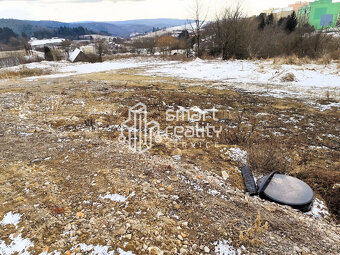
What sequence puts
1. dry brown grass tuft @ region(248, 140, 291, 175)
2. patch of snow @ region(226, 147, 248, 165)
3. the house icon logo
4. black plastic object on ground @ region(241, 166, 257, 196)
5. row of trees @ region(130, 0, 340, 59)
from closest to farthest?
1. black plastic object on ground @ region(241, 166, 257, 196)
2. dry brown grass tuft @ region(248, 140, 291, 175)
3. patch of snow @ region(226, 147, 248, 165)
4. the house icon logo
5. row of trees @ region(130, 0, 340, 59)

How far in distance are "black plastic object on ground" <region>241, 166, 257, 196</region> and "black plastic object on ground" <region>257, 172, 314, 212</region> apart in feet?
0.27

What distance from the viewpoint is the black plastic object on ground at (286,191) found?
8.14 ft

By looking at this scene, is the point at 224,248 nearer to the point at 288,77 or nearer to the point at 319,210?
the point at 319,210

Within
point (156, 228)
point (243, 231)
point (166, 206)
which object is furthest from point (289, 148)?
point (156, 228)

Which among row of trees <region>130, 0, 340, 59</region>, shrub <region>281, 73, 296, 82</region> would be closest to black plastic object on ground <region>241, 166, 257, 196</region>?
shrub <region>281, 73, 296, 82</region>

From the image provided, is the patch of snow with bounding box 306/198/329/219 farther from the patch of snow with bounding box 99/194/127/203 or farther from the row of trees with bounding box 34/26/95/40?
the row of trees with bounding box 34/26/95/40

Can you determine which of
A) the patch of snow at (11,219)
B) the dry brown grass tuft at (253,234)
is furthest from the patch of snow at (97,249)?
the dry brown grass tuft at (253,234)

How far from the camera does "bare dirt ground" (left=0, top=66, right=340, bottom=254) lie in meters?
1.97

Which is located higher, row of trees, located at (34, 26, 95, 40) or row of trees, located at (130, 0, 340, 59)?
row of trees, located at (34, 26, 95, 40)

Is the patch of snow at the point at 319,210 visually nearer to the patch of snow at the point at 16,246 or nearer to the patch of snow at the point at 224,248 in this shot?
the patch of snow at the point at 224,248

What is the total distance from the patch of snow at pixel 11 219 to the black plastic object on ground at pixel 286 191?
9.64ft

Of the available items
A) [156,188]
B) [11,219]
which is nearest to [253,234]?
[156,188]

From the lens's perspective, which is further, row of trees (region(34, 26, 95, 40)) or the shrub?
row of trees (region(34, 26, 95, 40))

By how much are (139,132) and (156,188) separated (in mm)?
2056
